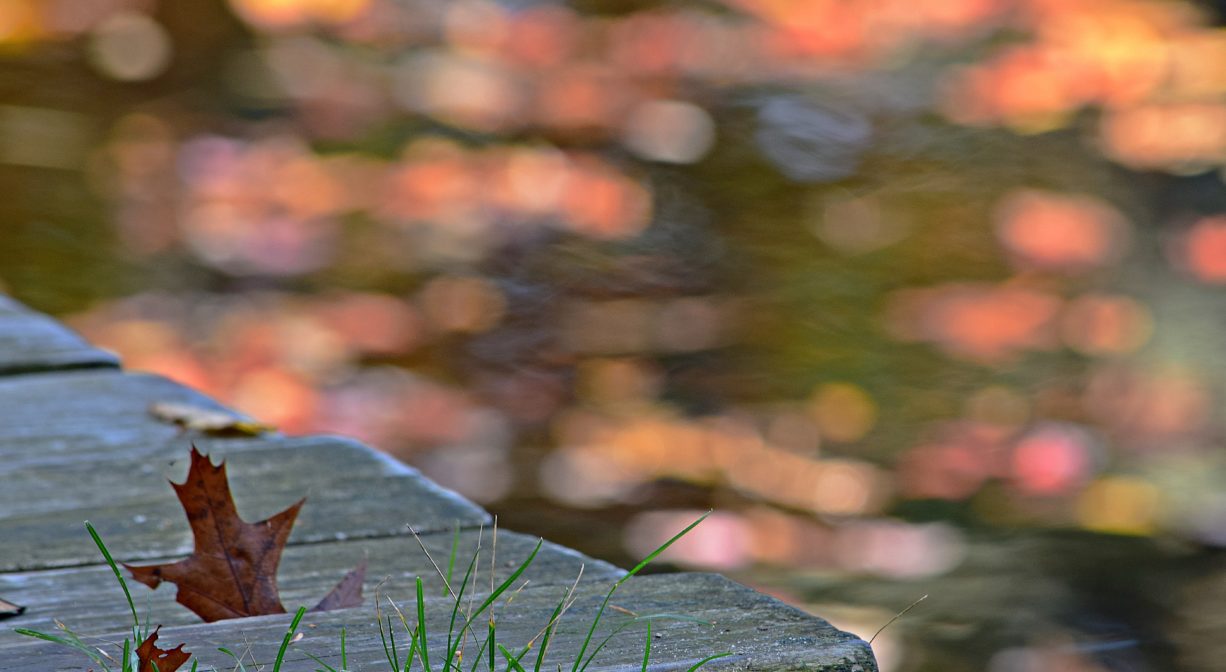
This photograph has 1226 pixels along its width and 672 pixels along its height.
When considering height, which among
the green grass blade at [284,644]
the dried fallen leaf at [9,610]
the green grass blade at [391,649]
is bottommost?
the dried fallen leaf at [9,610]

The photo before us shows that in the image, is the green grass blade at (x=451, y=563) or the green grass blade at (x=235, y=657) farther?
the green grass blade at (x=451, y=563)

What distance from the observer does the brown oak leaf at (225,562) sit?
3.59 feet

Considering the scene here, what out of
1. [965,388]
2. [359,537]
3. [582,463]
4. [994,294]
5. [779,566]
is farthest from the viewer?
[994,294]

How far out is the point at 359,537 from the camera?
4.30ft

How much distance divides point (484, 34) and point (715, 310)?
151 cm

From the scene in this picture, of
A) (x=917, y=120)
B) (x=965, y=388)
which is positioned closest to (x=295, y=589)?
(x=965, y=388)

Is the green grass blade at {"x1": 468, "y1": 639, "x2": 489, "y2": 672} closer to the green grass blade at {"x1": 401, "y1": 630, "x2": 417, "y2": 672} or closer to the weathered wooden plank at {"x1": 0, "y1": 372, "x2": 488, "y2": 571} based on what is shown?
the green grass blade at {"x1": 401, "y1": 630, "x2": 417, "y2": 672}

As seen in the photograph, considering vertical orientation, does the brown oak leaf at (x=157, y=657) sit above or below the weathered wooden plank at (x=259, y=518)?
above

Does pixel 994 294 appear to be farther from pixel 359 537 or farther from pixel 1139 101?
pixel 359 537

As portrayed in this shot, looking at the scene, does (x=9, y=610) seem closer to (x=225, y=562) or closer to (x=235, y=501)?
(x=225, y=562)

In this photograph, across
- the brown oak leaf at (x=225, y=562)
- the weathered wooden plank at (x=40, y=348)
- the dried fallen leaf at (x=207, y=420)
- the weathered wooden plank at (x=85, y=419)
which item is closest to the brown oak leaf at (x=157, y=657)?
the brown oak leaf at (x=225, y=562)

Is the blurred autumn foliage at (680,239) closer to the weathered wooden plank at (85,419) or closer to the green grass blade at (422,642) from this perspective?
the weathered wooden plank at (85,419)

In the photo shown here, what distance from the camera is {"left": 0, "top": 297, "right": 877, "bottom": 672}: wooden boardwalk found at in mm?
919

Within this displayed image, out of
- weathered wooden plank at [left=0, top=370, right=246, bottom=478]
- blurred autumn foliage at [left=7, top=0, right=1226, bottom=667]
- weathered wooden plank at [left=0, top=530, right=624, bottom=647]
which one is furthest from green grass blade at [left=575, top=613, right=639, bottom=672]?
blurred autumn foliage at [left=7, top=0, right=1226, bottom=667]
